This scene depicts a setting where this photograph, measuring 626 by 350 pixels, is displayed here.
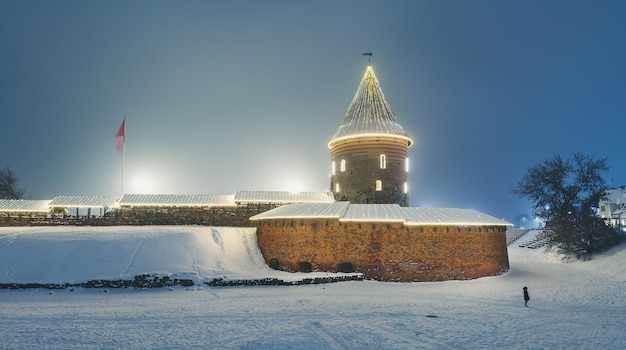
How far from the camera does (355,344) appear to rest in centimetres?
1034

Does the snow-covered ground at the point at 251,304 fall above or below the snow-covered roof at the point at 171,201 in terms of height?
below

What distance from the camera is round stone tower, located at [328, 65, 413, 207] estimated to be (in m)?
30.4

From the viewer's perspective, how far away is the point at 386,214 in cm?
2353

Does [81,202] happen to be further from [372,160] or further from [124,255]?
[372,160]

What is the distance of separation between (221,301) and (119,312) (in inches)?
146

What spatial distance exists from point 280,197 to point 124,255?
1221cm

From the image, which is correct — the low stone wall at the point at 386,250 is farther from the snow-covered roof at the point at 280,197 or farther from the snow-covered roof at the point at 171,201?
the snow-covered roof at the point at 171,201

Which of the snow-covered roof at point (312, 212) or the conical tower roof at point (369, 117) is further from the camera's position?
the conical tower roof at point (369, 117)

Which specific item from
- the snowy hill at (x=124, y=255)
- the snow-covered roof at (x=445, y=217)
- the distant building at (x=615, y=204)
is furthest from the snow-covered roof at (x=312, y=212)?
the distant building at (x=615, y=204)

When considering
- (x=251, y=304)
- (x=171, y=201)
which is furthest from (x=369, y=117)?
(x=251, y=304)

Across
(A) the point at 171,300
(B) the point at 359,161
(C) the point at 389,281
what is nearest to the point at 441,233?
(C) the point at 389,281

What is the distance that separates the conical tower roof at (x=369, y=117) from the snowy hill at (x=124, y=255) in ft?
35.8

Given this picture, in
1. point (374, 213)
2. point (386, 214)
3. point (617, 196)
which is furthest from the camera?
point (617, 196)

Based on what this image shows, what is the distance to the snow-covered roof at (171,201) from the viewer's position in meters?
30.4
